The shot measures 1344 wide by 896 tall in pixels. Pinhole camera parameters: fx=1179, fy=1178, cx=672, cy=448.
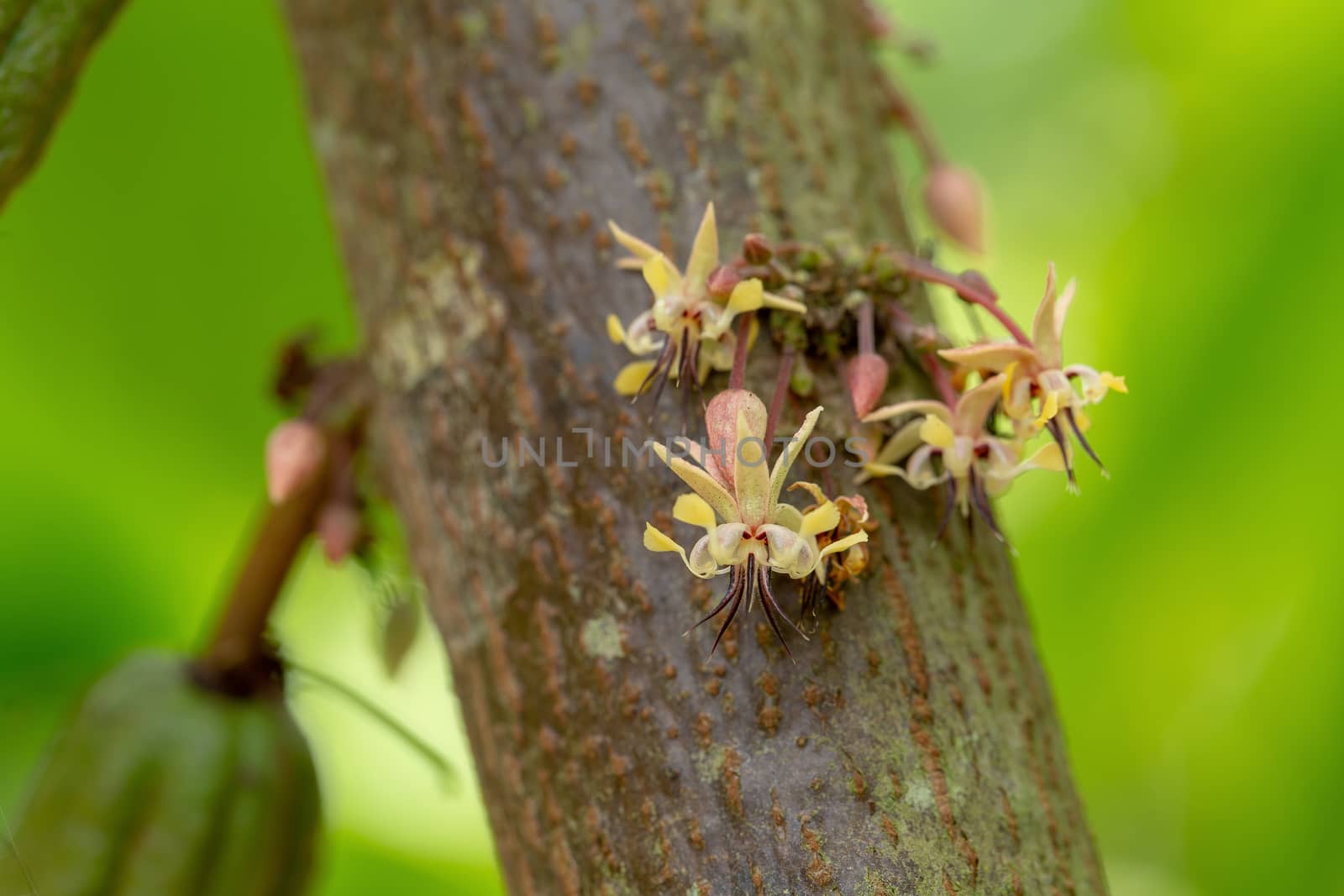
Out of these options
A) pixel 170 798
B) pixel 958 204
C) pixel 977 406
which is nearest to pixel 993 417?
pixel 977 406

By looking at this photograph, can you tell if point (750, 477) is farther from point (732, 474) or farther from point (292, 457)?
point (292, 457)

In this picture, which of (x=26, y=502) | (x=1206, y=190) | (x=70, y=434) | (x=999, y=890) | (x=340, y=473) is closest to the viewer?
(x=999, y=890)

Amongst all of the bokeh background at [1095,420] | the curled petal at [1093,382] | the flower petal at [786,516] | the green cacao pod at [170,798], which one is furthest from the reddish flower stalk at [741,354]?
the bokeh background at [1095,420]

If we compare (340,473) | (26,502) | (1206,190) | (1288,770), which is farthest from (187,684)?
(1206,190)

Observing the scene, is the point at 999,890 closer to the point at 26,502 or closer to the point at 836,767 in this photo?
the point at 836,767

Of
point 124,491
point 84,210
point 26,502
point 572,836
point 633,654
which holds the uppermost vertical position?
point 84,210

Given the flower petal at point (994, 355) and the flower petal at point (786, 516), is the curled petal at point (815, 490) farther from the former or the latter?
the flower petal at point (994, 355)
